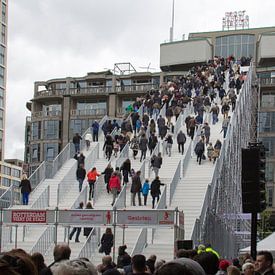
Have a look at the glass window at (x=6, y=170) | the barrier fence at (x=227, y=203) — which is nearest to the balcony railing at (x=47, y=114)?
the glass window at (x=6, y=170)

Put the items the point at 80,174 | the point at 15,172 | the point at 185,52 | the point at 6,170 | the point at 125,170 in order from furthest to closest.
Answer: the point at 15,172 → the point at 6,170 → the point at 185,52 → the point at 80,174 → the point at 125,170

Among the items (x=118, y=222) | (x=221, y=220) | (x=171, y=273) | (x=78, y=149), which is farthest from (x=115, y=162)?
(x=171, y=273)

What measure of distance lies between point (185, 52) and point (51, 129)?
19.8m

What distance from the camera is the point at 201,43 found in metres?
104

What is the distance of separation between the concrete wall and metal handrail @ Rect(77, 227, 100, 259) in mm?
78747

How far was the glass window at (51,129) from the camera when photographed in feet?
337

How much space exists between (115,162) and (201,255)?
28151mm

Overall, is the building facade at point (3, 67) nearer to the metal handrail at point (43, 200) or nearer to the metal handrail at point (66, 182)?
the metal handrail at point (66, 182)

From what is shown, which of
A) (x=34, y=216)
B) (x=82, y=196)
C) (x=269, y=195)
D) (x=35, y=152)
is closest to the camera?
(x=34, y=216)

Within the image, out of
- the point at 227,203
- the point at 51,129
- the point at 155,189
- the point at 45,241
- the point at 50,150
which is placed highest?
the point at 51,129

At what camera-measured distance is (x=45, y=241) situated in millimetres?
26609

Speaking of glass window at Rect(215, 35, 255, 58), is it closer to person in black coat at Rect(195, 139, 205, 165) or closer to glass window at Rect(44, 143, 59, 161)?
glass window at Rect(44, 143, 59, 161)

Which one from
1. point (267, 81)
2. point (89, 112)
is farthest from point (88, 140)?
point (89, 112)

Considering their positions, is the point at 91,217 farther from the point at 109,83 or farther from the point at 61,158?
the point at 109,83
